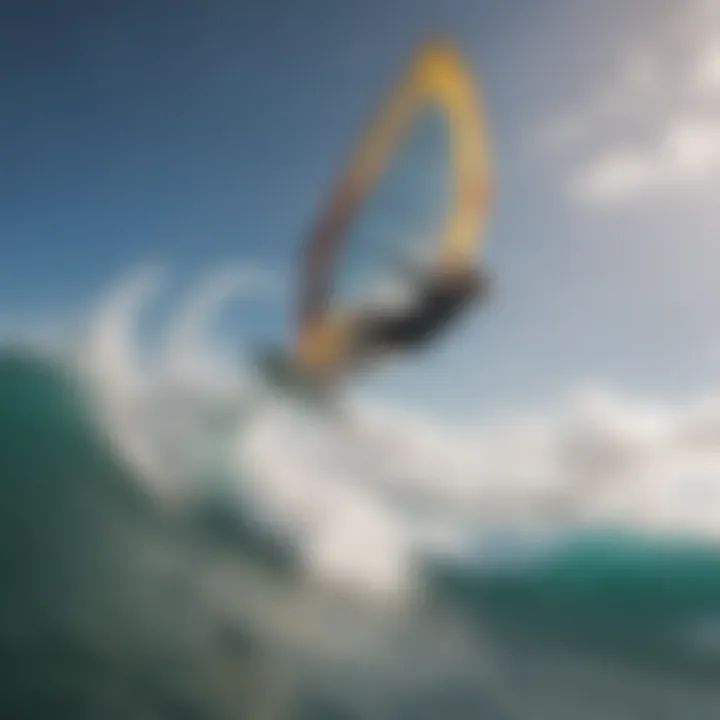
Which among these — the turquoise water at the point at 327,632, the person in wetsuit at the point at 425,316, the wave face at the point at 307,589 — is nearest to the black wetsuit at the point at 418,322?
the person in wetsuit at the point at 425,316

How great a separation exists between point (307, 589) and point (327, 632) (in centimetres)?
6

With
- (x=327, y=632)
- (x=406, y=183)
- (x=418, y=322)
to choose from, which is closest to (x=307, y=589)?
(x=327, y=632)

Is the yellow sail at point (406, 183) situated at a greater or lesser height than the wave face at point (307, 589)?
greater

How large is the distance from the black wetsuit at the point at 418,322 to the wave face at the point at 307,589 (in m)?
0.11

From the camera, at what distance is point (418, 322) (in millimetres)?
1810

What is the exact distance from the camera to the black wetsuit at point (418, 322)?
181 centimetres

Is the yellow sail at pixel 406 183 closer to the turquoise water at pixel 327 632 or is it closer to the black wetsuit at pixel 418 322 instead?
the black wetsuit at pixel 418 322

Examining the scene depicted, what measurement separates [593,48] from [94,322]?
2.70 feet

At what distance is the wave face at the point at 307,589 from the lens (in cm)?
173

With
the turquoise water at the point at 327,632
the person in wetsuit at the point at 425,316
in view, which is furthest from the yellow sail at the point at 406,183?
the turquoise water at the point at 327,632

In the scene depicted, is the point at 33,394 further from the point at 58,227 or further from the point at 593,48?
the point at 593,48

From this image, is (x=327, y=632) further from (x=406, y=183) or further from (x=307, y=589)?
(x=406, y=183)

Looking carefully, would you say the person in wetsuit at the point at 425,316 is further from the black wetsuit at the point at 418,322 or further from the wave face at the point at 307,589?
the wave face at the point at 307,589

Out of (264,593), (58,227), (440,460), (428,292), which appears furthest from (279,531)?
(58,227)
